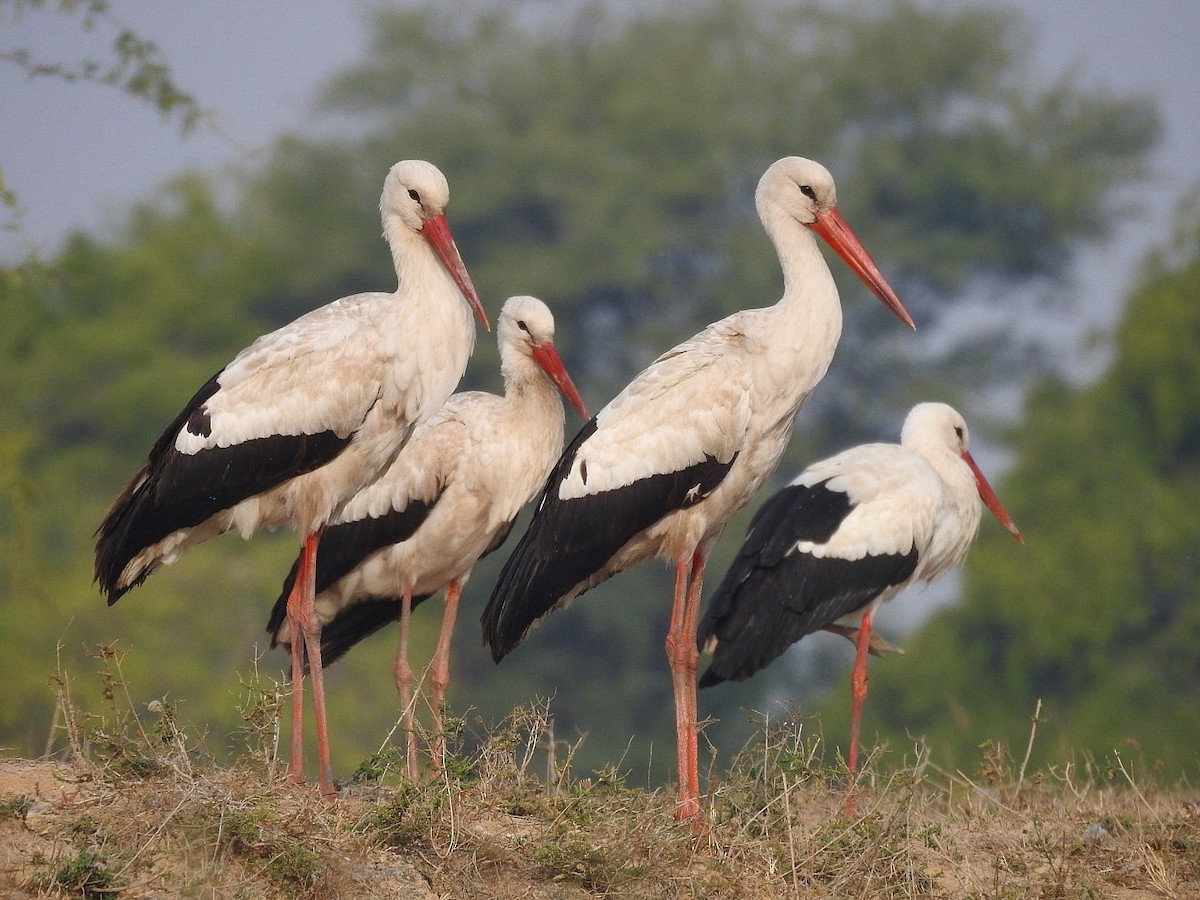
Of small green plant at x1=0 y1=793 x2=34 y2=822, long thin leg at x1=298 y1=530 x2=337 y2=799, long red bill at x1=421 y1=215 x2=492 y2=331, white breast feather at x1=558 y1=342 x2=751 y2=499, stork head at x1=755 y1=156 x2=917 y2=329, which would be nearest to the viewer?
small green plant at x1=0 y1=793 x2=34 y2=822

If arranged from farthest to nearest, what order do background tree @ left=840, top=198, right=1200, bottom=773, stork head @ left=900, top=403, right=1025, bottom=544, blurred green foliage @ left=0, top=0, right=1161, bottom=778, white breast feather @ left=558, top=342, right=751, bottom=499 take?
blurred green foliage @ left=0, top=0, right=1161, bottom=778 < background tree @ left=840, top=198, right=1200, bottom=773 < stork head @ left=900, top=403, right=1025, bottom=544 < white breast feather @ left=558, top=342, right=751, bottom=499

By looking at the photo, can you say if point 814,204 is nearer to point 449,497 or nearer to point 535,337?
point 535,337

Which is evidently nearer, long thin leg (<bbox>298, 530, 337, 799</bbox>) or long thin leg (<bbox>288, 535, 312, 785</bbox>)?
long thin leg (<bbox>288, 535, 312, 785</bbox>)

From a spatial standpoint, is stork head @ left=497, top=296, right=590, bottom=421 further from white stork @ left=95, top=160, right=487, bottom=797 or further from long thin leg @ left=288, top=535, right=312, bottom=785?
long thin leg @ left=288, top=535, right=312, bottom=785

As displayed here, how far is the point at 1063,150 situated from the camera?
99.7ft

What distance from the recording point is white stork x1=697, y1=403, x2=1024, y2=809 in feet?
24.1

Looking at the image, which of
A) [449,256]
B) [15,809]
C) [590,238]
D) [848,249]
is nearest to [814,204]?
[848,249]

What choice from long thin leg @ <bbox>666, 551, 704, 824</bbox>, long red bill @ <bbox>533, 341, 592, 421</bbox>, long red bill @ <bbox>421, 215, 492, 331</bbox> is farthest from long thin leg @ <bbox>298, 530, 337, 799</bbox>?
long red bill @ <bbox>533, 341, 592, 421</bbox>

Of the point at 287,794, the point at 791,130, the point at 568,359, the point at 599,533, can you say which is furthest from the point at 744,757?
the point at 791,130

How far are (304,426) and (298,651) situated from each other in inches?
38.7

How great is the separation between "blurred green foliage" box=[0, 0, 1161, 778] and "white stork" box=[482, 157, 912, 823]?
14209 mm

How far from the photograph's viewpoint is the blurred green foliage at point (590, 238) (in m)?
22.8

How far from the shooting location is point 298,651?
6.36 m

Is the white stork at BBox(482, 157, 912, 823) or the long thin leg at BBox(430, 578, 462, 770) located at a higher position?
the white stork at BBox(482, 157, 912, 823)
